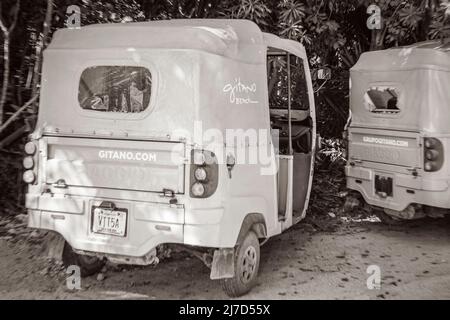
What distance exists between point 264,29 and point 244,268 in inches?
175

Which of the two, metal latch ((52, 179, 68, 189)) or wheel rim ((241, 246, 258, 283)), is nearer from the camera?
metal latch ((52, 179, 68, 189))

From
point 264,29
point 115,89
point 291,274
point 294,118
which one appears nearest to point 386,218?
point 294,118

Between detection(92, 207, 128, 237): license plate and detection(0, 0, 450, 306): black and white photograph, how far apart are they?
0.4 inches

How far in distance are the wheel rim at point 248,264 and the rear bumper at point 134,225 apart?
1.88 ft

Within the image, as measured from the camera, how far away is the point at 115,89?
425cm

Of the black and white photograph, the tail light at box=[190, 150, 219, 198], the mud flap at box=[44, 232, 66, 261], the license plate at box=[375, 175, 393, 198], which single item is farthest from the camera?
the license plate at box=[375, 175, 393, 198]

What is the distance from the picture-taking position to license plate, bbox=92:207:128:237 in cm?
399

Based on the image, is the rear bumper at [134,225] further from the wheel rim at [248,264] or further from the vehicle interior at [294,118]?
the vehicle interior at [294,118]

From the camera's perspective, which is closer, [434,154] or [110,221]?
[110,221]

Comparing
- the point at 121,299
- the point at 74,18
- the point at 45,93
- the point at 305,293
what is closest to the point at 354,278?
the point at 305,293

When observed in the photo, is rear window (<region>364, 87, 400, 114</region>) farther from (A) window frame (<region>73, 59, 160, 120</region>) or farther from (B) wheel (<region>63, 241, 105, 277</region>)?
(B) wheel (<region>63, 241, 105, 277</region>)

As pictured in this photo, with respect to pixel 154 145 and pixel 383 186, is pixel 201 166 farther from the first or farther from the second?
pixel 383 186

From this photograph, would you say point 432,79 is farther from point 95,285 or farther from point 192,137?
point 95,285

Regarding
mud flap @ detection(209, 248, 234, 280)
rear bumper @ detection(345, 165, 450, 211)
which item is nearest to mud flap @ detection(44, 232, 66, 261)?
mud flap @ detection(209, 248, 234, 280)
